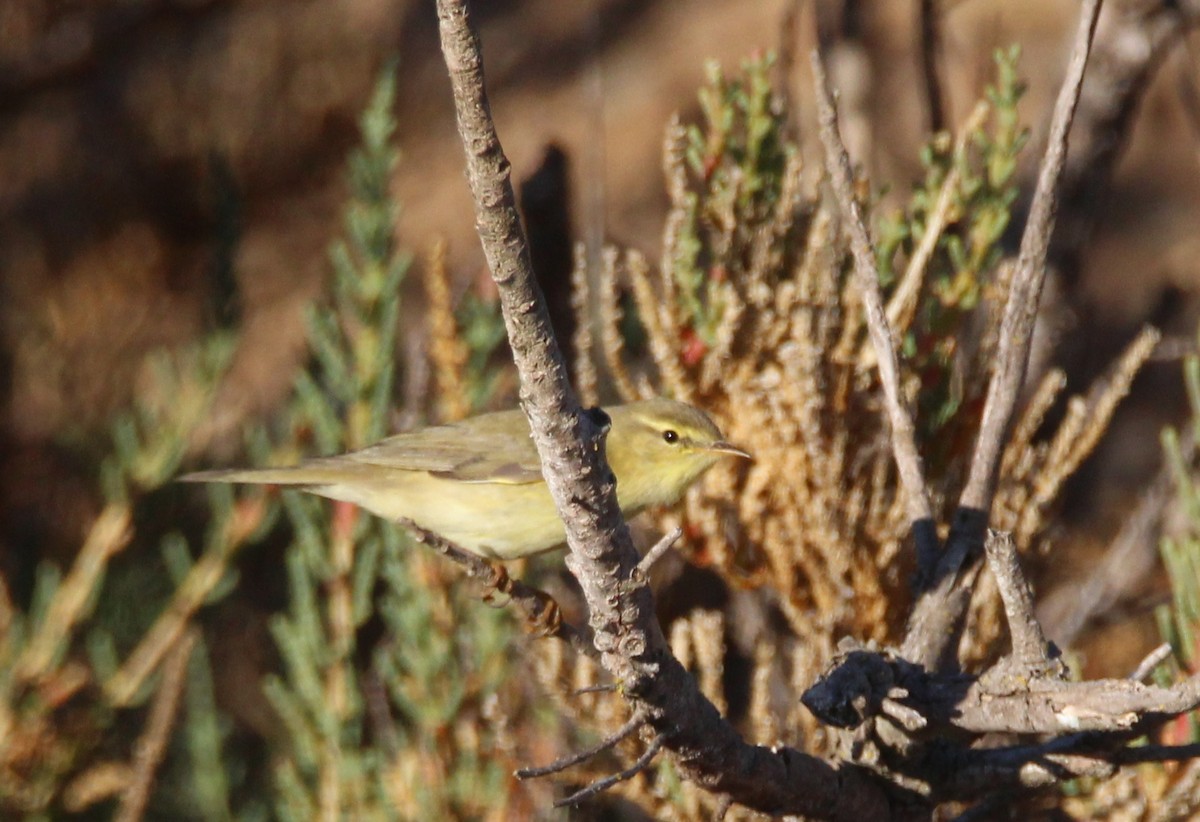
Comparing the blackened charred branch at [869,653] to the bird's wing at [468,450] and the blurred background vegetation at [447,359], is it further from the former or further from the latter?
the bird's wing at [468,450]

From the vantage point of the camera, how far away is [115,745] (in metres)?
3.87

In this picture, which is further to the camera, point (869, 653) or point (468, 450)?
point (468, 450)

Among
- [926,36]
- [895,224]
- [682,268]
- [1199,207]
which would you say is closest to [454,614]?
[682,268]

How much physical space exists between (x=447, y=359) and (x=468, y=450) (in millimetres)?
267

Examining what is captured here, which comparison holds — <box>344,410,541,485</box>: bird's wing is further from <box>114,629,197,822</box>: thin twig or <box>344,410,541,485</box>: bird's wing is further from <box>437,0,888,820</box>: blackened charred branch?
<box>437,0,888,820</box>: blackened charred branch

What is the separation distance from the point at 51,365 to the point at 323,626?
63.4 inches

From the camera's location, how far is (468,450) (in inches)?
134

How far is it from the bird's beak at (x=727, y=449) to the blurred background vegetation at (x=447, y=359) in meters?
0.06

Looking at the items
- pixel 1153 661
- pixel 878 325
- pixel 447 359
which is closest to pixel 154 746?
pixel 447 359

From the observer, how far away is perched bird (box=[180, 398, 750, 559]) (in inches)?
122

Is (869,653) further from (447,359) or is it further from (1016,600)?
(447,359)

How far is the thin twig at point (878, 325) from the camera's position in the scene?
7.07 feet

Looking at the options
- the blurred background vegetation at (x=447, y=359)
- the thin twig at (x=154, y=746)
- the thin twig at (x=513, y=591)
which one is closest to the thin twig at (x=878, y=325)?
the blurred background vegetation at (x=447, y=359)

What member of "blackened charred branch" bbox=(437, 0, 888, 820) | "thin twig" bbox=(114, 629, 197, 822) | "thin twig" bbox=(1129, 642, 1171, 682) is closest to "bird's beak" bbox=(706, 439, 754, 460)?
"blackened charred branch" bbox=(437, 0, 888, 820)
